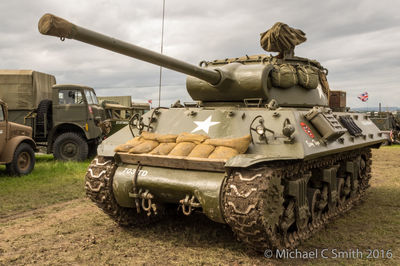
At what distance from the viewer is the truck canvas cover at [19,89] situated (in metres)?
15.8

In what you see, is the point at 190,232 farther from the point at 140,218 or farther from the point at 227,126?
the point at 227,126

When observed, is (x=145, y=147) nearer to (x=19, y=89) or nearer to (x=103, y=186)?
(x=103, y=186)

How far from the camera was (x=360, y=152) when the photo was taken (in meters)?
9.48

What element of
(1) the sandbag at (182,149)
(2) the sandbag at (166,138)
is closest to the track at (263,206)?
(1) the sandbag at (182,149)

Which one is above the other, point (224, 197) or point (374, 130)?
point (374, 130)

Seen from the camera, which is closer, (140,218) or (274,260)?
(274,260)

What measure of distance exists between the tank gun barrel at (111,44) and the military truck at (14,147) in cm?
784

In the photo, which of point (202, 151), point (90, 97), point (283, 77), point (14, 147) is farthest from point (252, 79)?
point (90, 97)

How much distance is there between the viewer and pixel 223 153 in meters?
5.48

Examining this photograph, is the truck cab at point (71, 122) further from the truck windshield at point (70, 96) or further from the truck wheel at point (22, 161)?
the truck wheel at point (22, 161)

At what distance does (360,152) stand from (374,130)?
2.45 ft

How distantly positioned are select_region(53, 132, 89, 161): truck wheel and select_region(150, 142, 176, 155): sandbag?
9.93m

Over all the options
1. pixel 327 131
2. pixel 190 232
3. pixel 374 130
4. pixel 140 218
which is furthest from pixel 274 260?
pixel 374 130

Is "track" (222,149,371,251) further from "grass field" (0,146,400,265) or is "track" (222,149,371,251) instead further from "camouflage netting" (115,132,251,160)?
"camouflage netting" (115,132,251,160)
